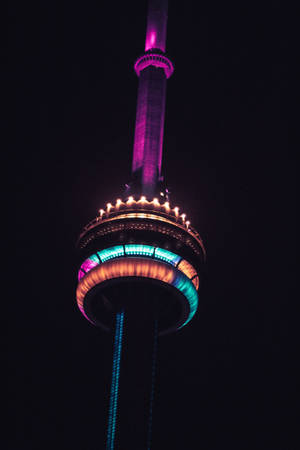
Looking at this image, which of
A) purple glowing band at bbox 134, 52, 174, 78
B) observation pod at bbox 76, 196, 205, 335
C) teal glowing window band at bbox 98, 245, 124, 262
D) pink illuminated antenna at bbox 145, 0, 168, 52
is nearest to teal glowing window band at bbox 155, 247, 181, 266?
observation pod at bbox 76, 196, 205, 335

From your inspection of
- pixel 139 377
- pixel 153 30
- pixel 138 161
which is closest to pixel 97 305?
pixel 139 377

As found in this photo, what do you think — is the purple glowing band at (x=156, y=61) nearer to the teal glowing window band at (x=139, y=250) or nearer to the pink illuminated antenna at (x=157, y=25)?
the pink illuminated antenna at (x=157, y=25)

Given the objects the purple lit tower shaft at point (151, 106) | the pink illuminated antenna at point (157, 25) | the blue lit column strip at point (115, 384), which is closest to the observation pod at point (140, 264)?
the blue lit column strip at point (115, 384)

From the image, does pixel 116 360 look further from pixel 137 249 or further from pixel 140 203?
pixel 140 203

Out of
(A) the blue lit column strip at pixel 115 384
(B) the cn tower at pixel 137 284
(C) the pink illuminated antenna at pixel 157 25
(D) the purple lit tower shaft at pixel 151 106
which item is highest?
(C) the pink illuminated antenna at pixel 157 25

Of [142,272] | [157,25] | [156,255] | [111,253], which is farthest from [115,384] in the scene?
[157,25]

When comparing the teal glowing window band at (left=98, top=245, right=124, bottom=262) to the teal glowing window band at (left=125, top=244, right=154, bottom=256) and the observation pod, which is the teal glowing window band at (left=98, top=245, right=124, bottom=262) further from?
the teal glowing window band at (left=125, top=244, right=154, bottom=256)
